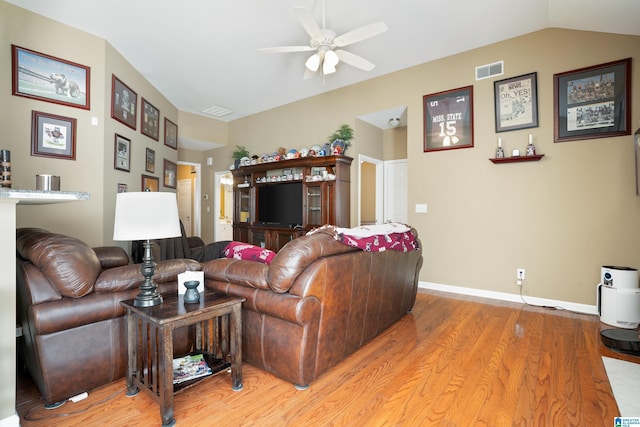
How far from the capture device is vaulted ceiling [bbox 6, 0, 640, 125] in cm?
311

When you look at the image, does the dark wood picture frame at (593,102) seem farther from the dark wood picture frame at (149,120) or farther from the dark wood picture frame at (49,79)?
the dark wood picture frame at (149,120)

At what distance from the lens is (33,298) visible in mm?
1565

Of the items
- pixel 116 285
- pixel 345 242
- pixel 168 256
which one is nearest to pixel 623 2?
pixel 345 242

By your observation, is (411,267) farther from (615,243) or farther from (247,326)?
(615,243)

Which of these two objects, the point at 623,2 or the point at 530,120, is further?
the point at 530,120

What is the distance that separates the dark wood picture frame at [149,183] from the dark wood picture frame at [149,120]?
652 millimetres

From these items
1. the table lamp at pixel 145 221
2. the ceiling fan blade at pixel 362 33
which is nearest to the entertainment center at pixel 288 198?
the ceiling fan blade at pixel 362 33

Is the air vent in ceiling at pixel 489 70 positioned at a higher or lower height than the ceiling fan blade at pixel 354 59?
higher

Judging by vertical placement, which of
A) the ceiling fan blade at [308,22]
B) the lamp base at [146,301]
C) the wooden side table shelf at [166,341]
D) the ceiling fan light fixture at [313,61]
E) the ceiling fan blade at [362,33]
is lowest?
the wooden side table shelf at [166,341]

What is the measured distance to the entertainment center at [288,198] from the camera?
16.4ft

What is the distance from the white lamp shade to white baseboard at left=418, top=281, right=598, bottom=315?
371 cm

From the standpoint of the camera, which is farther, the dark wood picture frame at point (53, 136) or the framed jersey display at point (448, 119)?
the framed jersey display at point (448, 119)

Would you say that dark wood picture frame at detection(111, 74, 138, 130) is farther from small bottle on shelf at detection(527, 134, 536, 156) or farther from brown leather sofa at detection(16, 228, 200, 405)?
small bottle on shelf at detection(527, 134, 536, 156)

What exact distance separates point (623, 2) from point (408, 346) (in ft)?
11.1
